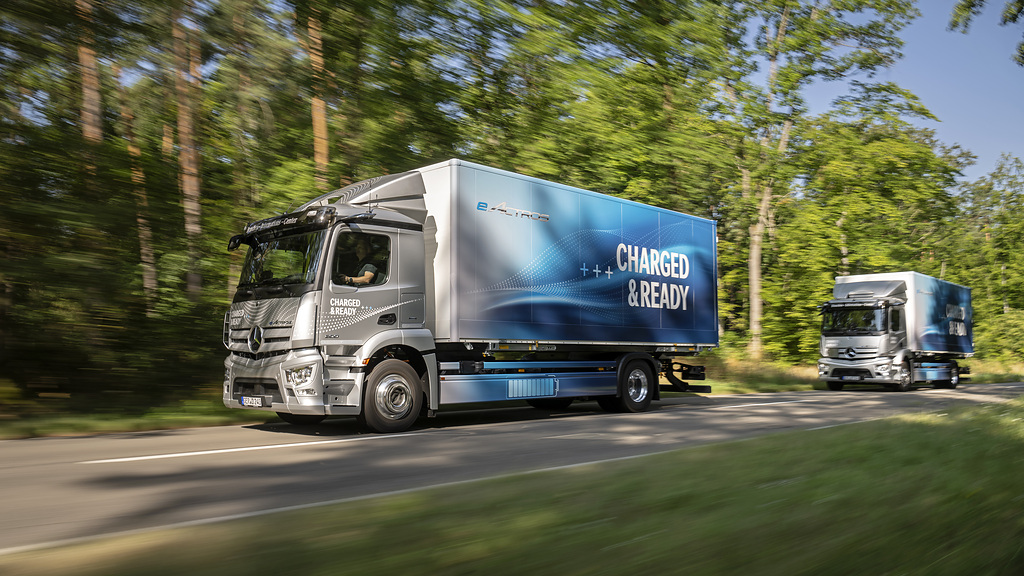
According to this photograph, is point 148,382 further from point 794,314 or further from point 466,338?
point 794,314

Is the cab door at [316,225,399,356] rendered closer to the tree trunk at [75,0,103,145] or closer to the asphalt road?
the asphalt road

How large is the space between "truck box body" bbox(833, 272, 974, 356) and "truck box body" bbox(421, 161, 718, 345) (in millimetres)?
11662

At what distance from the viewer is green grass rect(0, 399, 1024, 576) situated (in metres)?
3.33

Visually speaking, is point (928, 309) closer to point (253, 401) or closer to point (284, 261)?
point (284, 261)

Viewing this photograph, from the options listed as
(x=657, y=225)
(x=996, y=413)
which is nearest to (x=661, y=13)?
(x=657, y=225)

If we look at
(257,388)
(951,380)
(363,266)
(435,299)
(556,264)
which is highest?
(556,264)

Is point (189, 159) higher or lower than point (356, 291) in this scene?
higher

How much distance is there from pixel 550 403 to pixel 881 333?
1332 cm

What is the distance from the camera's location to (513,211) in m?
11.4

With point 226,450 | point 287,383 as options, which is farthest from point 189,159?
point 226,450

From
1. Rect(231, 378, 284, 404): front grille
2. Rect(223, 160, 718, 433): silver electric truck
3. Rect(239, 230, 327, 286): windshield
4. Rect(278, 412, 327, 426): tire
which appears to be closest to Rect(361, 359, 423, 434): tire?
Rect(223, 160, 718, 433): silver electric truck

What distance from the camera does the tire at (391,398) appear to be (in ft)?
31.7

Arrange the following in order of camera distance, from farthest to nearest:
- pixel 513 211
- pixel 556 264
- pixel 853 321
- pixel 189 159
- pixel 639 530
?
pixel 853 321 < pixel 189 159 < pixel 556 264 < pixel 513 211 < pixel 639 530

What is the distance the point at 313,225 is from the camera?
32.4 ft
